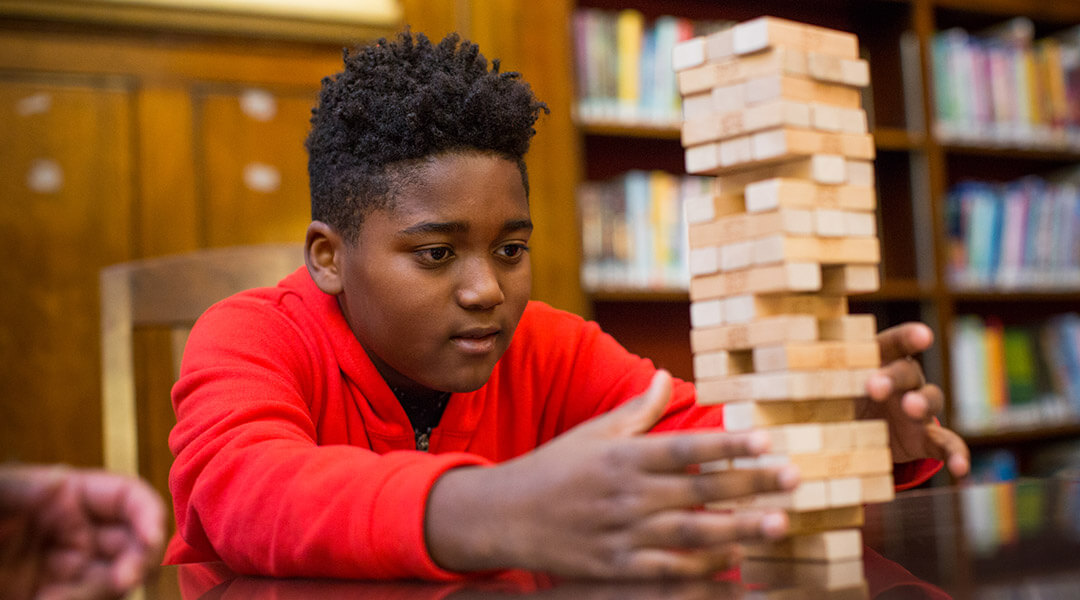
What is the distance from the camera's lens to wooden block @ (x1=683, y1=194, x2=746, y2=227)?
68 centimetres

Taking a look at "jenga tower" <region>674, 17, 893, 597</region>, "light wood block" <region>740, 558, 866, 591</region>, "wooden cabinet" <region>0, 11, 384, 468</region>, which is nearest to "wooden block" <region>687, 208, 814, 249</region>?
"jenga tower" <region>674, 17, 893, 597</region>

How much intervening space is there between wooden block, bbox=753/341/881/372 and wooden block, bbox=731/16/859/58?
7.9 inches

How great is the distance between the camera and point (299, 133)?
2.67 m

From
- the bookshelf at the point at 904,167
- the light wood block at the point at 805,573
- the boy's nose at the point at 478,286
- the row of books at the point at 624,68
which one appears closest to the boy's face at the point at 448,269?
the boy's nose at the point at 478,286

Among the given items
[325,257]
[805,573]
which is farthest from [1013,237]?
[805,573]

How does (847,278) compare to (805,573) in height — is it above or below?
above

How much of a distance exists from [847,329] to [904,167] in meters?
2.65

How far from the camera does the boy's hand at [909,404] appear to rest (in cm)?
74

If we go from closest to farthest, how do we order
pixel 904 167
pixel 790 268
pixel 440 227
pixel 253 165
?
pixel 790 268, pixel 440 227, pixel 253 165, pixel 904 167

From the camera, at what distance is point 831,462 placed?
2.11 ft

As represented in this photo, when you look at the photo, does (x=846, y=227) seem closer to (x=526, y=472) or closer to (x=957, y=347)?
(x=526, y=472)

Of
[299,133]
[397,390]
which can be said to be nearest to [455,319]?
[397,390]

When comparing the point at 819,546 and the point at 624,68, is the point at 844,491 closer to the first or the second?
the point at 819,546

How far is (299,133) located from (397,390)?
63.9 inches
